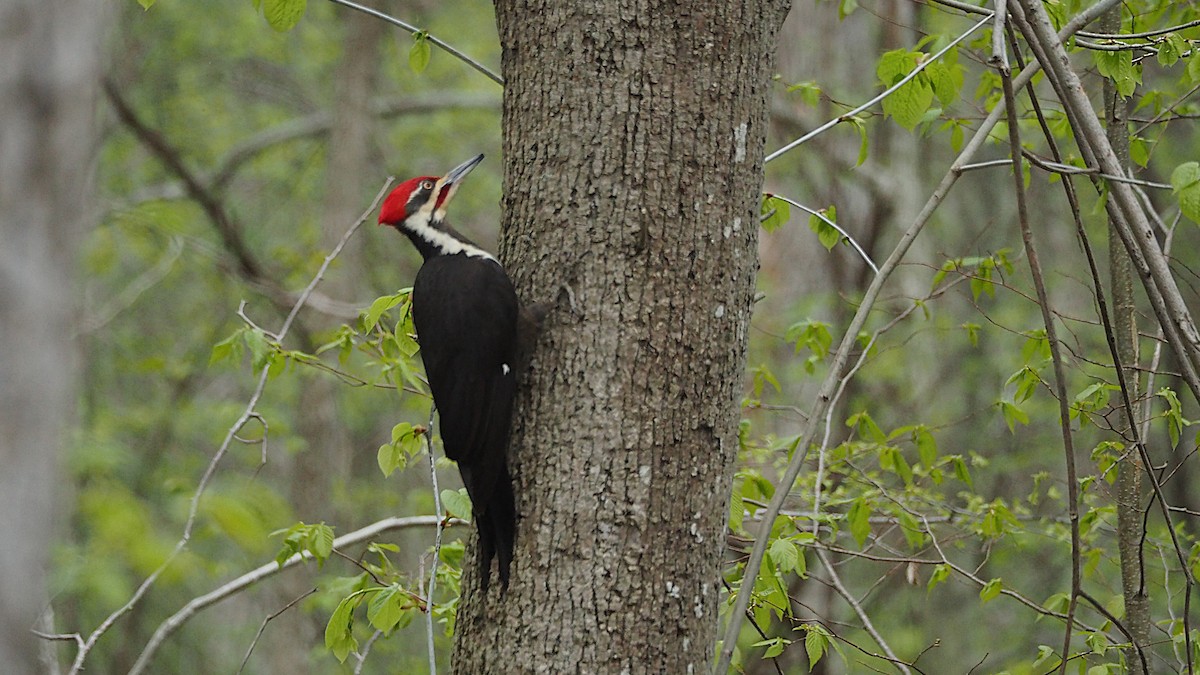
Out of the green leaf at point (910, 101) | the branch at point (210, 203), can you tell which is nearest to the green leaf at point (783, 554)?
the green leaf at point (910, 101)

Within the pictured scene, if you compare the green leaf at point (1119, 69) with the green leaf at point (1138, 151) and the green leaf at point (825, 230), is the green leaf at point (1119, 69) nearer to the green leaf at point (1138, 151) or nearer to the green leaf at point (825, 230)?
the green leaf at point (1138, 151)

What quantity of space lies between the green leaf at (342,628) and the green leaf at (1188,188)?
2144mm

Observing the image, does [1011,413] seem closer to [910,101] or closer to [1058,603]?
[1058,603]

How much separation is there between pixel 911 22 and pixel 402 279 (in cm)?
460

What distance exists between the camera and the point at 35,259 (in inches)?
43.7

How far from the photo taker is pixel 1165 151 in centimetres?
777

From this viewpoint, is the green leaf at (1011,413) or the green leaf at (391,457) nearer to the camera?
the green leaf at (391,457)

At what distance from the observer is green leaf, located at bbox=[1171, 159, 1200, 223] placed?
2264 millimetres

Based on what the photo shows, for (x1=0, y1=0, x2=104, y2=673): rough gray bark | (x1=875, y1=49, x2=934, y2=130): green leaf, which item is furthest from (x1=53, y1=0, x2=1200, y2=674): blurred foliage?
(x1=0, y1=0, x2=104, y2=673): rough gray bark

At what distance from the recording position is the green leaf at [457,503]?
2924 millimetres

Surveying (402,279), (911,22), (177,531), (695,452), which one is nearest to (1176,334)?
(695,452)

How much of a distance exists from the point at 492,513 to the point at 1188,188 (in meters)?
1.60

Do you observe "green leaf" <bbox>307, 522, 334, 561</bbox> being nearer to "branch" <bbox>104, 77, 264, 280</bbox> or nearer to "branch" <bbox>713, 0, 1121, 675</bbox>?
"branch" <bbox>713, 0, 1121, 675</bbox>

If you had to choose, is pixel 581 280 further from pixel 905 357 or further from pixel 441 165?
pixel 441 165
